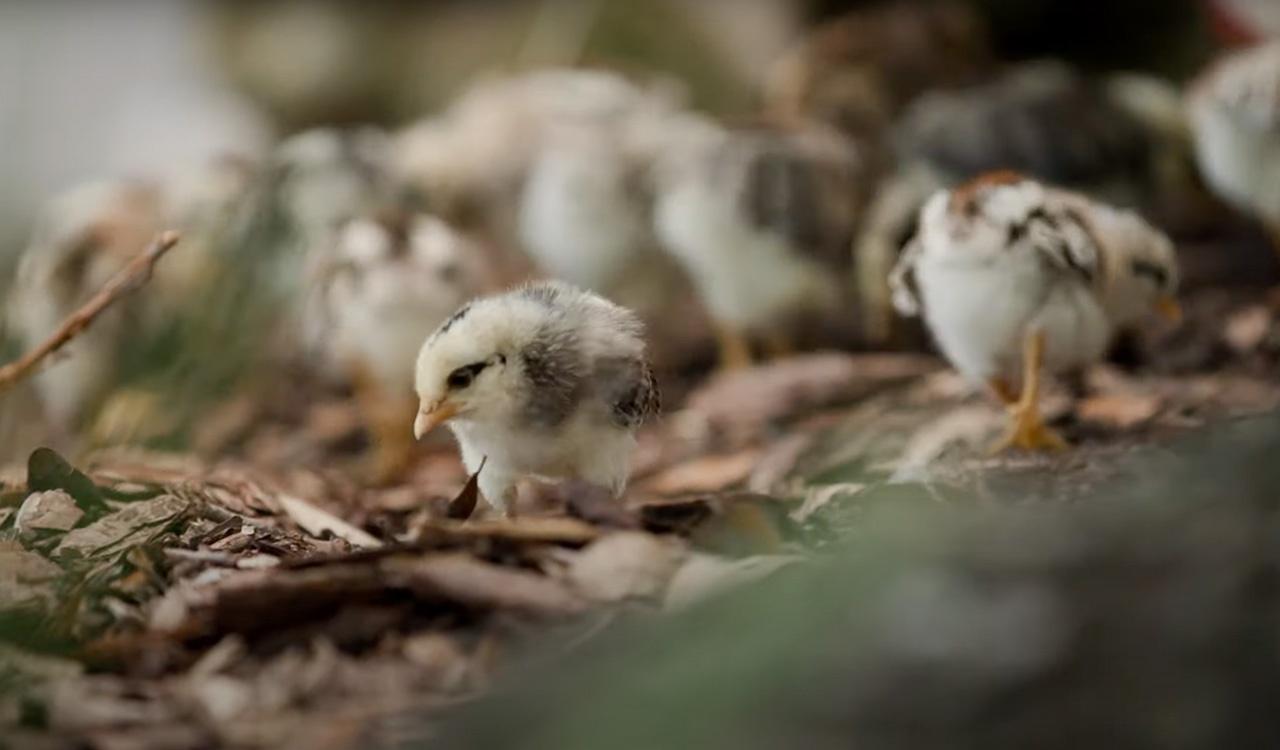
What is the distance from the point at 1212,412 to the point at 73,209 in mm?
3017

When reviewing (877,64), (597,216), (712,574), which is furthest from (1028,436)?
(877,64)

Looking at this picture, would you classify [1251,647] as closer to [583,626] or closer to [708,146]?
[583,626]

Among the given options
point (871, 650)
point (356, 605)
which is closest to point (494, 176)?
point (356, 605)

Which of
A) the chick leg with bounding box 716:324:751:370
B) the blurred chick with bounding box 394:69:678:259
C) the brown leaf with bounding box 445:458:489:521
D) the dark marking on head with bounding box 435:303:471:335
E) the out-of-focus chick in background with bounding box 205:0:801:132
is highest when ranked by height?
the out-of-focus chick in background with bounding box 205:0:801:132

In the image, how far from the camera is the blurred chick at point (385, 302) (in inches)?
136

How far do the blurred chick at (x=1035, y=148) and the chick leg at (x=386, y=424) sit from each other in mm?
1368

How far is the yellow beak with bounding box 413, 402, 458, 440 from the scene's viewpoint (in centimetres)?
222

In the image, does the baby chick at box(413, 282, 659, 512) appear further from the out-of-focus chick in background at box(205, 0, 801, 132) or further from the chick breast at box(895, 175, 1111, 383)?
the out-of-focus chick in background at box(205, 0, 801, 132)

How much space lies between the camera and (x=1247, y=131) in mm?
3955

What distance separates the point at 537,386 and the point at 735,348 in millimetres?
2283

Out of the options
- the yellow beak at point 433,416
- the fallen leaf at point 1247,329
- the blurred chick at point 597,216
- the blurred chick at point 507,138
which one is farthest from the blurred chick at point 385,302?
the fallen leaf at point 1247,329

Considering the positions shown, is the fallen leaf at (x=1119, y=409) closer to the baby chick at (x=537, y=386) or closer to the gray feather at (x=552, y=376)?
the baby chick at (x=537, y=386)

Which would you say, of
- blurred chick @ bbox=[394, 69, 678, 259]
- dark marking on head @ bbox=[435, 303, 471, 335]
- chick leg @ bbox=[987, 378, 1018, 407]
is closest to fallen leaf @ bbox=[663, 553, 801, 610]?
A: dark marking on head @ bbox=[435, 303, 471, 335]

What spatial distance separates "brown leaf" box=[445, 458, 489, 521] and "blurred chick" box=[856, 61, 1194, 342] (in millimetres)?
2101
